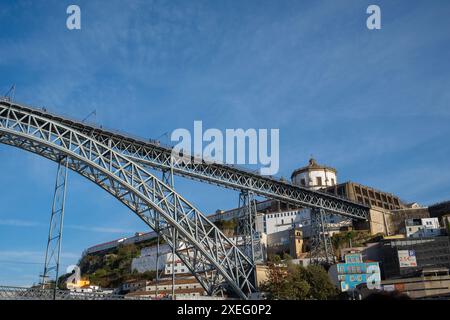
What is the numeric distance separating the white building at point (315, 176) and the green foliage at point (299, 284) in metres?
36.7

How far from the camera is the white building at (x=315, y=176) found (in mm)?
82500

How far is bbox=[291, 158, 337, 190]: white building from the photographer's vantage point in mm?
82500

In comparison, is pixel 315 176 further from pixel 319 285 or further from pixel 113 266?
pixel 113 266

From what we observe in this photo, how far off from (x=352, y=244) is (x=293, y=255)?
8853 mm

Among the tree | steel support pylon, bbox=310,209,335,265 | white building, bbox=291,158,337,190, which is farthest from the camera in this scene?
white building, bbox=291,158,337,190

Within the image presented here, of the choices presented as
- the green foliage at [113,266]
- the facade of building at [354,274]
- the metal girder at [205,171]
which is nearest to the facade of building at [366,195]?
the metal girder at [205,171]

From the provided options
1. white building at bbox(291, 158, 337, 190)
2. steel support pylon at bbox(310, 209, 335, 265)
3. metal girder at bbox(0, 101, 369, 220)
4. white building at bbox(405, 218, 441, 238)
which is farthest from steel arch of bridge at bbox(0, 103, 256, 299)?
white building at bbox(291, 158, 337, 190)

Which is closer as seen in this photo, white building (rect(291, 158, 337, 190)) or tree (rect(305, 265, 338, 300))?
tree (rect(305, 265, 338, 300))

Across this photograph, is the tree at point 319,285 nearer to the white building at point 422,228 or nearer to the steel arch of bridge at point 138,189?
the steel arch of bridge at point 138,189

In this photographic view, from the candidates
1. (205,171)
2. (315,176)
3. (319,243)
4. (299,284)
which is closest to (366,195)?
(315,176)

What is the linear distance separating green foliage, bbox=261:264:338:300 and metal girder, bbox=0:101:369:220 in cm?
796

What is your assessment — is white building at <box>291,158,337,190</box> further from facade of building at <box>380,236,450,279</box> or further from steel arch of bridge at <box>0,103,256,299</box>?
steel arch of bridge at <box>0,103,256,299</box>
